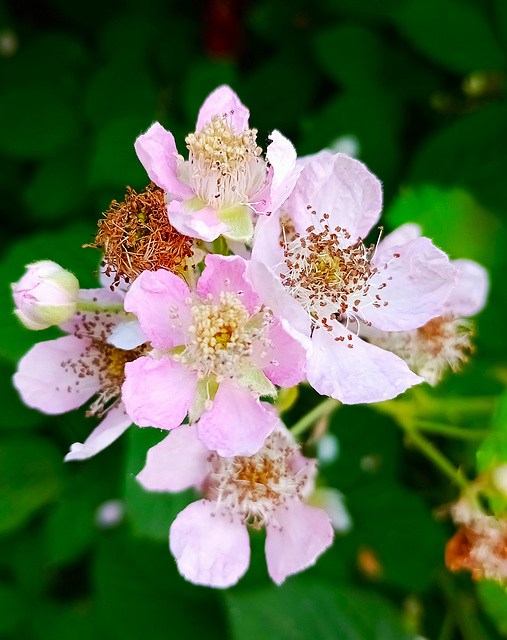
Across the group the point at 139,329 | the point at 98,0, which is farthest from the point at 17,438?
the point at 98,0

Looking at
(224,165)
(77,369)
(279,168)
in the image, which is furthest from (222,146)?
(77,369)

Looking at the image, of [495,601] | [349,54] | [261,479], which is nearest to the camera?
[261,479]

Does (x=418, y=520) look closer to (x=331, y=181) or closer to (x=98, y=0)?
(x=331, y=181)

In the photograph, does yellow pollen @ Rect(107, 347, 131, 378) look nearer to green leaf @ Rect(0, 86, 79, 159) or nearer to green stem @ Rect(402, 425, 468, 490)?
green stem @ Rect(402, 425, 468, 490)

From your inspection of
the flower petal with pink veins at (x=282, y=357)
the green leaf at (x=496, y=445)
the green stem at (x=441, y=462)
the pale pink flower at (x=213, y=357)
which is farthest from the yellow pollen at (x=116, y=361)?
the green leaf at (x=496, y=445)

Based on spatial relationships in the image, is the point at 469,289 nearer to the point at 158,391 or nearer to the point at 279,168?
the point at 279,168

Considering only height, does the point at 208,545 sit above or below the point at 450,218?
below

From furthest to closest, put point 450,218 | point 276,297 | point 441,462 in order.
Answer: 1. point 450,218
2. point 441,462
3. point 276,297

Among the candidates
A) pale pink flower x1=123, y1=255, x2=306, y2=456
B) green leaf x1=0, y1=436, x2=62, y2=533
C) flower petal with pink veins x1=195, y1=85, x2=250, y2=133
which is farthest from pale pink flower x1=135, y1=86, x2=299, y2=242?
green leaf x1=0, y1=436, x2=62, y2=533
